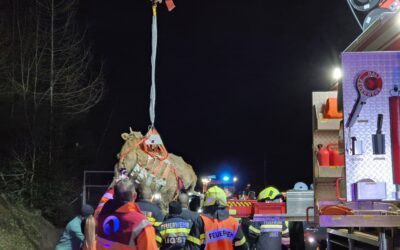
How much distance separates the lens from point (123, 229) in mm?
4871

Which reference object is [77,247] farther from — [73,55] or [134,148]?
[73,55]

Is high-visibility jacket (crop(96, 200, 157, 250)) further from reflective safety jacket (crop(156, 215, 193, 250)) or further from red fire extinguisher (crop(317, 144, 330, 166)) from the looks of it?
red fire extinguisher (crop(317, 144, 330, 166))

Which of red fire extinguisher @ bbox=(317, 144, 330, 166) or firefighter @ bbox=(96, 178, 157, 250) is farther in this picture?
red fire extinguisher @ bbox=(317, 144, 330, 166)

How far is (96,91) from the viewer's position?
68.1 feet

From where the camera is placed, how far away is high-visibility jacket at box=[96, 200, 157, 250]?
485 cm

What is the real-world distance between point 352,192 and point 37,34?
53.2 ft

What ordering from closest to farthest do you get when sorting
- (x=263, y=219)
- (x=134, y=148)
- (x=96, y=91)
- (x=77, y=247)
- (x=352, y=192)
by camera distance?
1. (x=352, y=192)
2. (x=77, y=247)
3. (x=263, y=219)
4. (x=134, y=148)
5. (x=96, y=91)

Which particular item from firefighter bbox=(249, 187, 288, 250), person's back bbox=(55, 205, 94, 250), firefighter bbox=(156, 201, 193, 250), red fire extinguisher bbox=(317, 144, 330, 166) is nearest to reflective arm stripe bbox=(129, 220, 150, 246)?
firefighter bbox=(156, 201, 193, 250)

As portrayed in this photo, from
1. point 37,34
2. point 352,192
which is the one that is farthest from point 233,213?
point 37,34

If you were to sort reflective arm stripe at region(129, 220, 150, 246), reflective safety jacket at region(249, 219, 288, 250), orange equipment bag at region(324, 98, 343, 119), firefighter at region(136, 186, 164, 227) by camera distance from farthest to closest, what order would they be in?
reflective safety jacket at region(249, 219, 288, 250)
firefighter at region(136, 186, 164, 227)
orange equipment bag at region(324, 98, 343, 119)
reflective arm stripe at region(129, 220, 150, 246)

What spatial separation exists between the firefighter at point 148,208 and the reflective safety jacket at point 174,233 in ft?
3.10

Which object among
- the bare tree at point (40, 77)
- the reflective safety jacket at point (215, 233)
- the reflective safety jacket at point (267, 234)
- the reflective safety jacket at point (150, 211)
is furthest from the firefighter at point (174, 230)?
the bare tree at point (40, 77)

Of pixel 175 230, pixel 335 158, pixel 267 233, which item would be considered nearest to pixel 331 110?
pixel 335 158

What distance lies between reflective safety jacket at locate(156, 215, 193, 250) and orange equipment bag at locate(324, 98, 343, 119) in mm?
2523
